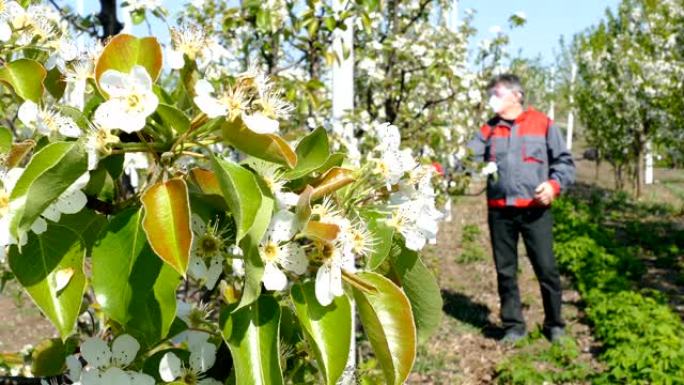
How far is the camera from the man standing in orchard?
4891 mm

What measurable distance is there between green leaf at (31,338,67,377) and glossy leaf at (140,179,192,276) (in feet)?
1.23

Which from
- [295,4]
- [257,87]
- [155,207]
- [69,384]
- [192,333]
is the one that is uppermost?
[295,4]

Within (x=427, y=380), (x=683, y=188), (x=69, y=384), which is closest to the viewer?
(x=69, y=384)

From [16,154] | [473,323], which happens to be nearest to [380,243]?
[16,154]

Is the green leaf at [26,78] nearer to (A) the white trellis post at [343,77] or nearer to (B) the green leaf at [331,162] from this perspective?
(B) the green leaf at [331,162]

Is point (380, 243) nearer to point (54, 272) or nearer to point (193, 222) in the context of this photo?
point (193, 222)

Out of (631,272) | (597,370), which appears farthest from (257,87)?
(631,272)

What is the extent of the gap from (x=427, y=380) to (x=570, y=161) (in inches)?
63.2

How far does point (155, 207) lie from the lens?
0.77 meters

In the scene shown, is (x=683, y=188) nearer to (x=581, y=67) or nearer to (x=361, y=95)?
(x=581, y=67)

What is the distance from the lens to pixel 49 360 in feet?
3.41

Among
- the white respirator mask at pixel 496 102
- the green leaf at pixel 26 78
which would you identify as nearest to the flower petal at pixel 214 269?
the green leaf at pixel 26 78

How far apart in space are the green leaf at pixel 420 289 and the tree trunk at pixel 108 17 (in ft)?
5.69

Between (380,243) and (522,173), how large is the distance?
412 cm
